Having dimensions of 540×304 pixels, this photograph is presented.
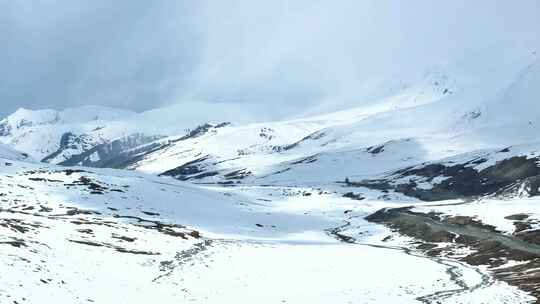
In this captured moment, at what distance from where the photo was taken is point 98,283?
45688 millimetres

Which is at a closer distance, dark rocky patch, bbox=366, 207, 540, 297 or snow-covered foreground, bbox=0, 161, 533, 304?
snow-covered foreground, bbox=0, 161, 533, 304

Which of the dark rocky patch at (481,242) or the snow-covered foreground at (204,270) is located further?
the dark rocky patch at (481,242)

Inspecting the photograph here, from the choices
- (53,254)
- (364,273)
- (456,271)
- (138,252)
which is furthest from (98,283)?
(456,271)

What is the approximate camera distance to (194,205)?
14750cm

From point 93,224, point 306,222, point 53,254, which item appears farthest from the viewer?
point 306,222

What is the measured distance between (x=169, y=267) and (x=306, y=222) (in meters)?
81.9

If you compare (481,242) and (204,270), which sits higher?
(481,242)

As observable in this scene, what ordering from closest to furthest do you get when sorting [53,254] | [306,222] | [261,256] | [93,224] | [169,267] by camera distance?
[53,254] → [169,267] → [261,256] → [93,224] → [306,222]

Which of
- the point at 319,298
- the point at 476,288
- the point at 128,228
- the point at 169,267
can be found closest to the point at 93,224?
the point at 128,228

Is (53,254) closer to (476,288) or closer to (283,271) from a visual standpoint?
(283,271)

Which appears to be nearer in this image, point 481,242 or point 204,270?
point 204,270

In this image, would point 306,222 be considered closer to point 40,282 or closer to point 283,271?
point 283,271

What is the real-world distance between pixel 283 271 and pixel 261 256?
1110cm

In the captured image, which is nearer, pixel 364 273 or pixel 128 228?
pixel 364 273
